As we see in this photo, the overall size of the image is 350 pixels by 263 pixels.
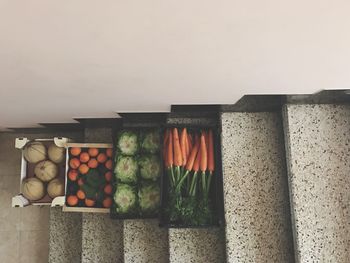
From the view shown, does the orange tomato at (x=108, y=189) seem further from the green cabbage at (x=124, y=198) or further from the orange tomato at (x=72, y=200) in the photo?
the orange tomato at (x=72, y=200)

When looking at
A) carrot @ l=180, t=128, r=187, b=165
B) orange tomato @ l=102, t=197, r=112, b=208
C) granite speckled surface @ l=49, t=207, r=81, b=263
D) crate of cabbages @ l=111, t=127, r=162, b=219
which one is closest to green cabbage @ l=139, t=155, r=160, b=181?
crate of cabbages @ l=111, t=127, r=162, b=219

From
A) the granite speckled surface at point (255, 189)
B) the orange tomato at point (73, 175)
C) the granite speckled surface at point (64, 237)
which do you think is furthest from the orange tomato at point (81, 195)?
the granite speckled surface at point (255, 189)

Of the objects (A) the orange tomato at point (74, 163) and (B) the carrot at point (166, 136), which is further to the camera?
(A) the orange tomato at point (74, 163)

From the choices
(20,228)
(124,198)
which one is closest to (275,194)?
(124,198)

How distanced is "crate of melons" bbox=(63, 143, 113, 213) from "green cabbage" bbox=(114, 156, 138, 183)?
0.13 m

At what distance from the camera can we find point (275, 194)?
217 cm

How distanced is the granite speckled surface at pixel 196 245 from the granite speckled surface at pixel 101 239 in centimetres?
60

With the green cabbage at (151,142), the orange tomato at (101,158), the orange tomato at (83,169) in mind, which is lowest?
the orange tomato at (83,169)

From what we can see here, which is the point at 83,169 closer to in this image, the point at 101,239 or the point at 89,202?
the point at 89,202

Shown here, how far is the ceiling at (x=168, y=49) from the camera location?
0.91 m

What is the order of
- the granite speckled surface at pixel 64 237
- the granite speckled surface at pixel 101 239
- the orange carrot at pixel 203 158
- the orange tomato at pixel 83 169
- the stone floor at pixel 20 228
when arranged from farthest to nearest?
the stone floor at pixel 20 228
the granite speckled surface at pixel 64 237
the granite speckled surface at pixel 101 239
the orange tomato at pixel 83 169
the orange carrot at pixel 203 158

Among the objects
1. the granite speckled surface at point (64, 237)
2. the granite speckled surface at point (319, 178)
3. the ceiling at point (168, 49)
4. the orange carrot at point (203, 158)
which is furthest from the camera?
the granite speckled surface at point (64, 237)

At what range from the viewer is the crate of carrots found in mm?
2184

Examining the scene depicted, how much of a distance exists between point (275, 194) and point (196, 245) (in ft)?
2.23
